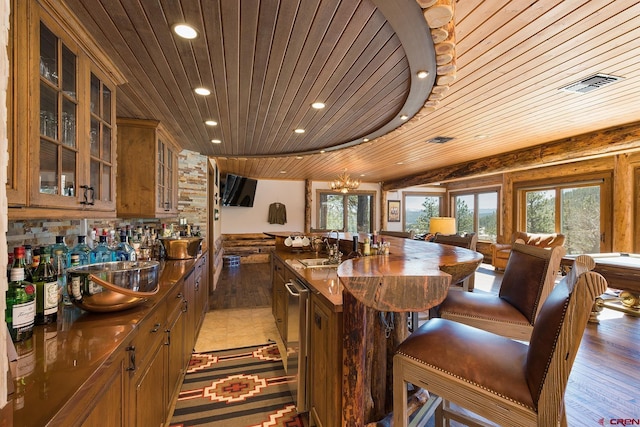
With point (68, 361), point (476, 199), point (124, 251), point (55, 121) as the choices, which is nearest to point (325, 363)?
point (68, 361)

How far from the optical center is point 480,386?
1.05 meters

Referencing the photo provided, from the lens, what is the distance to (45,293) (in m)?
1.18

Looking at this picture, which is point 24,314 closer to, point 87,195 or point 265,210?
point 87,195

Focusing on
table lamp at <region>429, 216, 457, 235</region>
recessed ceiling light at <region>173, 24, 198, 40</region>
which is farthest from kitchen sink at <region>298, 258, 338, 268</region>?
table lamp at <region>429, 216, 457, 235</region>

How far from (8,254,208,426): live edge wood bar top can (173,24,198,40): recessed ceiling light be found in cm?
150

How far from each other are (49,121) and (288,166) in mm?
5408

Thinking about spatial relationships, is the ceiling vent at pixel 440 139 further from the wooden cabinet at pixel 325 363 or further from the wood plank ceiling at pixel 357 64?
the wooden cabinet at pixel 325 363

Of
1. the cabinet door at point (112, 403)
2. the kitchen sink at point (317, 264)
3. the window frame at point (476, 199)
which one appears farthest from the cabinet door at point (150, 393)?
the window frame at point (476, 199)

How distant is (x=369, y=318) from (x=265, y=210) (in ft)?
25.2

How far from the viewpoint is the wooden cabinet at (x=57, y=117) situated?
1.11 meters

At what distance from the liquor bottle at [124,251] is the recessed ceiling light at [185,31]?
155 centimetres

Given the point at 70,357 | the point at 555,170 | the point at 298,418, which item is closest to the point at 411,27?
the point at 70,357

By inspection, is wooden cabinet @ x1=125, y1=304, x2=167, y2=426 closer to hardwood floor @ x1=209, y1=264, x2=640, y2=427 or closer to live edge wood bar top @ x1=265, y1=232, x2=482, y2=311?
live edge wood bar top @ x1=265, y1=232, x2=482, y2=311

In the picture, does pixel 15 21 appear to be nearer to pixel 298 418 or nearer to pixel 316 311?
pixel 316 311
